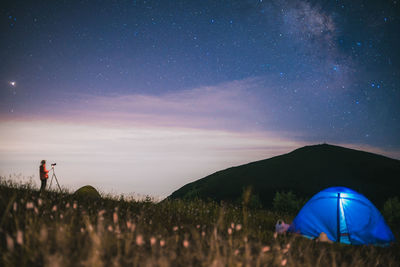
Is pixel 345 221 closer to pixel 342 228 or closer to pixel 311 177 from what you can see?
pixel 342 228

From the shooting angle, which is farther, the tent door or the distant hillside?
the distant hillside

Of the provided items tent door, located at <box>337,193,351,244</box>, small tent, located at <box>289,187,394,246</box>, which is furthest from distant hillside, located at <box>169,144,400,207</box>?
tent door, located at <box>337,193,351,244</box>

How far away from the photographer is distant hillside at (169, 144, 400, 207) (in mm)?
25672

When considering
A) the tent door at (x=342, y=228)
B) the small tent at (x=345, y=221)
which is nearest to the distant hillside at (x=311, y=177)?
the small tent at (x=345, y=221)

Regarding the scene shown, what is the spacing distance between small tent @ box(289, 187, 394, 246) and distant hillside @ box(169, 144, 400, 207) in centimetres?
1611

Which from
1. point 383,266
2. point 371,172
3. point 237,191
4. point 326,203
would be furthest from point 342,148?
point 383,266

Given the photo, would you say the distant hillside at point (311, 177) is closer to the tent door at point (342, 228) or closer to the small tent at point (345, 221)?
the small tent at point (345, 221)

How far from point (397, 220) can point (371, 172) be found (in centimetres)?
1675

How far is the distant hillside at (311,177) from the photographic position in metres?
25.7

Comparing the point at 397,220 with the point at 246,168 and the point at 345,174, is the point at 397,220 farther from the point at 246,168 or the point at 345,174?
the point at 246,168

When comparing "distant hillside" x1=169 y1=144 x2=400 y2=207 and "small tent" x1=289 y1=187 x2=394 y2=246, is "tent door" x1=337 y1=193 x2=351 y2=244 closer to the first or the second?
"small tent" x1=289 y1=187 x2=394 y2=246

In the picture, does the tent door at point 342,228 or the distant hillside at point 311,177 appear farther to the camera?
the distant hillside at point 311,177

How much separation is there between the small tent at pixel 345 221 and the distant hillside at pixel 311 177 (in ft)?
52.9

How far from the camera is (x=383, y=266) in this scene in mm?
4875
